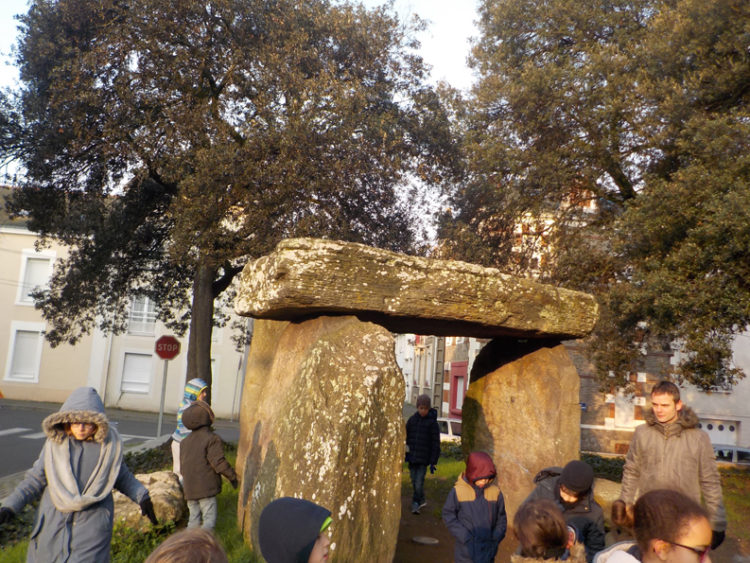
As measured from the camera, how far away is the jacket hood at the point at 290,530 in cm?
211

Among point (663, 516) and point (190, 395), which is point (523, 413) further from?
point (663, 516)

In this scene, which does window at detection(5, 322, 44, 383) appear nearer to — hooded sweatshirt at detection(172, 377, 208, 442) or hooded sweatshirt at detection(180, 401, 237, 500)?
hooded sweatshirt at detection(172, 377, 208, 442)

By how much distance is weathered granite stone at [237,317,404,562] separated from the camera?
16.9 feet

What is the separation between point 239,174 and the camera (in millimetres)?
10219

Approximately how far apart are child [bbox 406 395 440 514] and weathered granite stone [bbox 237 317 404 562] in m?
3.23

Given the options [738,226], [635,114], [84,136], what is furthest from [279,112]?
[738,226]

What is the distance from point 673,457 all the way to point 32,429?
16972 millimetres

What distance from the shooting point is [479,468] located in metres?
4.98

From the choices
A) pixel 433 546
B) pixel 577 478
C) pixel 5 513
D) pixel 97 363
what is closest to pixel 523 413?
pixel 433 546

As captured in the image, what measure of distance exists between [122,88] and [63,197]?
3.16 metres

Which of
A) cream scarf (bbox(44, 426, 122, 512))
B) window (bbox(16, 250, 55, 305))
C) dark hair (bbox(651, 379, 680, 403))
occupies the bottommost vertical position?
cream scarf (bbox(44, 426, 122, 512))

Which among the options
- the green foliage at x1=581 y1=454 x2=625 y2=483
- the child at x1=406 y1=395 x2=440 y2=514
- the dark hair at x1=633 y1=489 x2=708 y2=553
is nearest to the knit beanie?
the dark hair at x1=633 y1=489 x2=708 y2=553

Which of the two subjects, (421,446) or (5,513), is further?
(421,446)

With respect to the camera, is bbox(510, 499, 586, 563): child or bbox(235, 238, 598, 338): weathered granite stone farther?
bbox(235, 238, 598, 338): weathered granite stone
